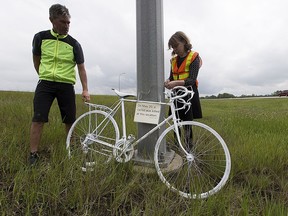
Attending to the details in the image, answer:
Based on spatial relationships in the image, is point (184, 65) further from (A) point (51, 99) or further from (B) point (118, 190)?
(B) point (118, 190)

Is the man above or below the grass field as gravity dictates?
above

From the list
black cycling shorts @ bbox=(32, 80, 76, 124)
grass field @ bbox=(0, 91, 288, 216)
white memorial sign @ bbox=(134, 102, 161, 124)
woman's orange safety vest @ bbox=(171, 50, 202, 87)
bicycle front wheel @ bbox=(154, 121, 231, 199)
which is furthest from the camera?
woman's orange safety vest @ bbox=(171, 50, 202, 87)

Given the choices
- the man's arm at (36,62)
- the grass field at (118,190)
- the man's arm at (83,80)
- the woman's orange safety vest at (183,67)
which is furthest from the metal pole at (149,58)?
the man's arm at (36,62)

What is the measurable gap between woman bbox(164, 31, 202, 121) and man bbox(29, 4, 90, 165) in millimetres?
1227

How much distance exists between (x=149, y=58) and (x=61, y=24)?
117 centimetres

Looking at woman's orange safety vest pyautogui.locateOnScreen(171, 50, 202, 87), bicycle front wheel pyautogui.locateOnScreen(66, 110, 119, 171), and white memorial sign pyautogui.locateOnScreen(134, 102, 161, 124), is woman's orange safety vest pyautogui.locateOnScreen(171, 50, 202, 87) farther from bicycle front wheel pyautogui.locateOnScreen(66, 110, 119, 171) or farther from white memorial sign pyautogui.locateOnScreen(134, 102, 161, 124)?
bicycle front wheel pyautogui.locateOnScreen(66, 110, 119, 171)

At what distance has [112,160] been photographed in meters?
2.87

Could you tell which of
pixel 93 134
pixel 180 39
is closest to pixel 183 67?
pixel 180 39

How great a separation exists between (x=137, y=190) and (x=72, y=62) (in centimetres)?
189

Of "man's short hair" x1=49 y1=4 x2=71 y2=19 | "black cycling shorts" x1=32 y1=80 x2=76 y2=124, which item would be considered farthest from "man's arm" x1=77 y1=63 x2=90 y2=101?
"man's short hair" x1=49 y1=4 x2=71 y2=19

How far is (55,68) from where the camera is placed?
11.1 feet

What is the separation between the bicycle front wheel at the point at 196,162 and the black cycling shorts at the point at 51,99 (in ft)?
4.39

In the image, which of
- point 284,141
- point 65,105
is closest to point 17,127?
point 65,105

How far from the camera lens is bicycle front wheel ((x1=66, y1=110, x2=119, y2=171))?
10.9 feet
